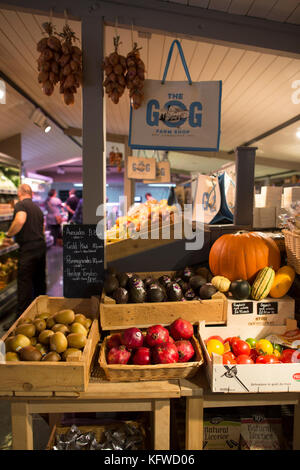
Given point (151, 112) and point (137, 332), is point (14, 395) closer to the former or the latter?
point (137, 332)

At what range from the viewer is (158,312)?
1.88m

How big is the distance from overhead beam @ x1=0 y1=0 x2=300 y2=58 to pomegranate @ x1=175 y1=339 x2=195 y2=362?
2.11 metres

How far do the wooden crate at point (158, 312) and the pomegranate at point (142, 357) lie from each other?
0.74ft

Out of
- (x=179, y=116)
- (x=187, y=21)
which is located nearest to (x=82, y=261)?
(x=179, y=116)

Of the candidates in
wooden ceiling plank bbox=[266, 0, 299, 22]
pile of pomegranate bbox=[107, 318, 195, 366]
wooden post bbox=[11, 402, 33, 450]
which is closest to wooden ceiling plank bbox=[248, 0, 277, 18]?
wooden ceiling plank bbox=[266, 0, 299, 22]

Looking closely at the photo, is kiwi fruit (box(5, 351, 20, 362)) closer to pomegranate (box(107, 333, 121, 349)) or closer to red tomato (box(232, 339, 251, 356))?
pomegranate (box(107, 333, 121, 349))

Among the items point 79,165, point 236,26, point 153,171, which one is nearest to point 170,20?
point 236,26

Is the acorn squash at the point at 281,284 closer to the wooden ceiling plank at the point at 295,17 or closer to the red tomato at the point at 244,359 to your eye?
the red tomato at the point at 244,359

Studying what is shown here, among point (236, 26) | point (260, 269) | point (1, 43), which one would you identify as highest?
point (1, 43)

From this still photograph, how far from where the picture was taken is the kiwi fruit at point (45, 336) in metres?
1.78

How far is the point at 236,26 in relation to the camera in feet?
7.63

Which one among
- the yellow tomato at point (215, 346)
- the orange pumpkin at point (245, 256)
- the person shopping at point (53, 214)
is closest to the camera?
the yellow tomato at point (215, 346)

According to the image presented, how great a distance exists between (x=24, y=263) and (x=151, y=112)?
3105 mm

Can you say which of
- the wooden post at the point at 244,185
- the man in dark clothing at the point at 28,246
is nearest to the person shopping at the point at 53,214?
the man in dark clothing at the point at 28,246
